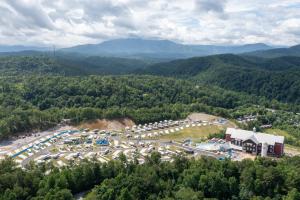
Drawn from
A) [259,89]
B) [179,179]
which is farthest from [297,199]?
[259,89]

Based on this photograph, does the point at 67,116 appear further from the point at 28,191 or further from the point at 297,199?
the point at 297,199

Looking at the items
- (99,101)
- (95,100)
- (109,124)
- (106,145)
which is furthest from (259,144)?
(95,100)

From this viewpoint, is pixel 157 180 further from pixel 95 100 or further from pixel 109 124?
pixel 95 100

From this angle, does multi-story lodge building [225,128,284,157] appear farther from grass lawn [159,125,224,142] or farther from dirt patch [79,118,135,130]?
dirt patch [79,118,135,130]

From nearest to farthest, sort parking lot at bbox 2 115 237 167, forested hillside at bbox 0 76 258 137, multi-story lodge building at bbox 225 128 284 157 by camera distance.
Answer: parking lot at bbox 2 115 237 167 → multi-story lodge building at bbox 225 128 284 157 → forested hillside at bbox 0 76 258 137

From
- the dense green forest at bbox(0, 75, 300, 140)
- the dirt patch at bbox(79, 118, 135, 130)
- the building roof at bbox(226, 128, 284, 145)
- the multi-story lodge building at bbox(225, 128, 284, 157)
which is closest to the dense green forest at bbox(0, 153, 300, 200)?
the multi-story lodge building at bbox(225, 128, 284, 157)

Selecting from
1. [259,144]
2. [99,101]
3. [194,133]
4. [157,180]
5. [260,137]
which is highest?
[99,101]
